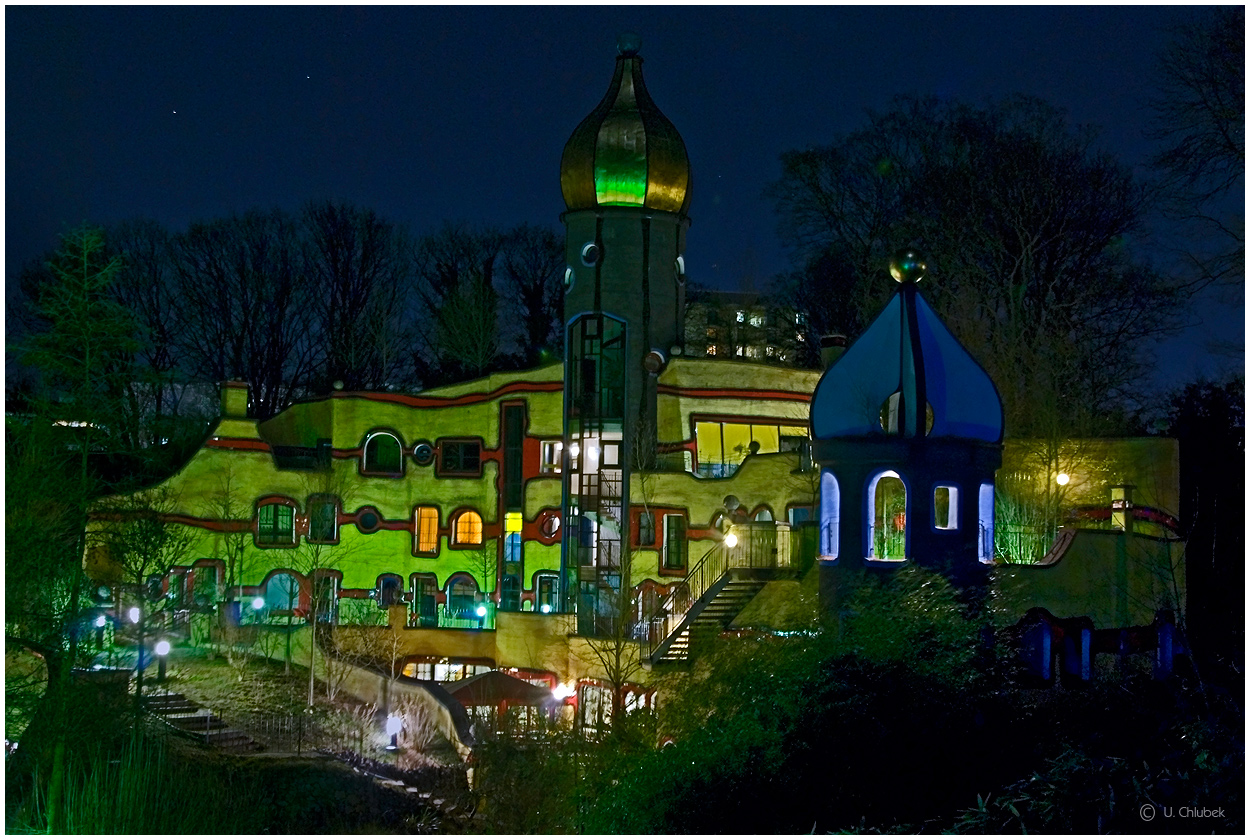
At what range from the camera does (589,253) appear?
113 ft

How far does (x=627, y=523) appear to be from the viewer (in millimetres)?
33281

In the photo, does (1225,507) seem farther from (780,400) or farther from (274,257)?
(274,257)

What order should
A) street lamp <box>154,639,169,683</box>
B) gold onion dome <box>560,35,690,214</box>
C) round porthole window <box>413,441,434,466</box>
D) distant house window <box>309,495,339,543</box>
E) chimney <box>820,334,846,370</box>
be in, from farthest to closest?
round porthole window <box>413,441,434,466</box>
distant house window <box>309,495,339,543</box>
gold onion dome <box>560,35,690,214</box>
chimney <box>820,334,846,370</box>
street lamp <box>154,639,169,683</box>

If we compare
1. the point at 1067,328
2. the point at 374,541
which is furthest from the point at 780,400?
the point at 374,541

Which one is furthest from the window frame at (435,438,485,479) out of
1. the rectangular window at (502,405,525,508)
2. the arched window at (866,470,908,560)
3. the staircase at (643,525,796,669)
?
the arched window at (866,470,908,560)

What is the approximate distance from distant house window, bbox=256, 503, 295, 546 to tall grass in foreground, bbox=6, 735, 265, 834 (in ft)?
43.6

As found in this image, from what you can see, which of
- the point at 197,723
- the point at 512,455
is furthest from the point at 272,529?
the point at 197,723

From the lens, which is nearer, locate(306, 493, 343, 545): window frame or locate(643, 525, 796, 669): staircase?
locate(643, 525, 796, 669): staircase

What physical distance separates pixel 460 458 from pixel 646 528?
5.18 m

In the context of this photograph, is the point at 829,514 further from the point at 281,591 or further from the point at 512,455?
the point at 281,591

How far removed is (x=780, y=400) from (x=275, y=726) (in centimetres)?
1341

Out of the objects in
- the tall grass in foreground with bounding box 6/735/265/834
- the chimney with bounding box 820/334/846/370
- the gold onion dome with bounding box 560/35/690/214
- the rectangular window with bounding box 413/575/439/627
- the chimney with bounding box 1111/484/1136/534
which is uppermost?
the gold onion dome with bounding box 560/35/690/214

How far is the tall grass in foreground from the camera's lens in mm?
18938

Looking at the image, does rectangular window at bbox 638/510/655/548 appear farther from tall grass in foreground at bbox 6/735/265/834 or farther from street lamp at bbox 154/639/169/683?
tall grass in foreground at bbox 6/735/265/834
